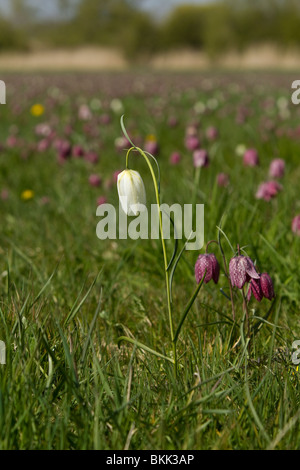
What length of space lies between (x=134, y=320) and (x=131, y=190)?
3.84ft

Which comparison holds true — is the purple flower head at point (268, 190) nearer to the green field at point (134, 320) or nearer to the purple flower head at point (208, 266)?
the green field at point (134, 320)

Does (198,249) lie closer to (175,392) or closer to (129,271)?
(129,271)

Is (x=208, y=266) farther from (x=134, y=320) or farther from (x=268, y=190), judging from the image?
(x=268, y=190)

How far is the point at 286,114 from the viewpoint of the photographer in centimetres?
865

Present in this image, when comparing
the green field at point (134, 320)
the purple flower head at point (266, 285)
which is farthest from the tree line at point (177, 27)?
the purple flower head at point (266, 285)

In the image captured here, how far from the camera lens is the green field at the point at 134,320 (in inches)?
64.7

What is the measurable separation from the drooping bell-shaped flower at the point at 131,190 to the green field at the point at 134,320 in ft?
1.00

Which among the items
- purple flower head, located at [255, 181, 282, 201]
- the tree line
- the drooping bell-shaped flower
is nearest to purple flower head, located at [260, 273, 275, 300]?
the drooping bell-shaped flower

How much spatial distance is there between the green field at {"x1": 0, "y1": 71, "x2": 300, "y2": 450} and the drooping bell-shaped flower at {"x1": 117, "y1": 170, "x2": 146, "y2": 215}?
0.30m

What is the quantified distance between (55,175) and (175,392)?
4.44 m

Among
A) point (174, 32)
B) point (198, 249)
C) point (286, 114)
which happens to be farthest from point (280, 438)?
point (174, 32)

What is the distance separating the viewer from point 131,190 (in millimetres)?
1653

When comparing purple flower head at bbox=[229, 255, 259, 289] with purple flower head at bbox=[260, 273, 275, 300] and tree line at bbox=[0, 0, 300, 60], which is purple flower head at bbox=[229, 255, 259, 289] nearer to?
purple flower head at bbox=[260, 273, 275, 300]

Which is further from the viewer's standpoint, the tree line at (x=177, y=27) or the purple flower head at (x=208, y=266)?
the tree line at (x=177, y=27)
